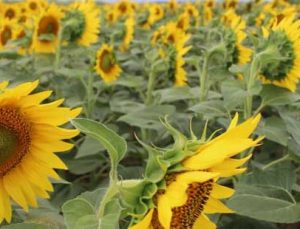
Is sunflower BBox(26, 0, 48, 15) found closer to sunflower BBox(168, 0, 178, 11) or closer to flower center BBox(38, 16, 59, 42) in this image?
flower center BBox(38, 16, 59, 42)

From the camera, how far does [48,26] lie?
3.59 m

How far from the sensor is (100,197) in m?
1.41

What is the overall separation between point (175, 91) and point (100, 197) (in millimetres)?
1354

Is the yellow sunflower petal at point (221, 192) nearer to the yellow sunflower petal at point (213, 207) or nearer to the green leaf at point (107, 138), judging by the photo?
the yellow sunflower petal at point (213, 207)

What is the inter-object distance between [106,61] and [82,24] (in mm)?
379

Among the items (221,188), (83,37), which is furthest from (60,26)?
(221,188)

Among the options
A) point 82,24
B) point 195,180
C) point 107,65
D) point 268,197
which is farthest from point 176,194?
point 82,24

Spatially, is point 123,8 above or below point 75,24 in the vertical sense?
below

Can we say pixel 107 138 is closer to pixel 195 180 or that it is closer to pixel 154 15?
pixel 195 180

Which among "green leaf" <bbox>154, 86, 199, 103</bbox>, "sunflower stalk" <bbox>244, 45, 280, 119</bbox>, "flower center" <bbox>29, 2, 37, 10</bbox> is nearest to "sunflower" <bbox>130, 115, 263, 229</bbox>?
"sunflower stalk" <bbox>244, 45, 280, 119</bbox>

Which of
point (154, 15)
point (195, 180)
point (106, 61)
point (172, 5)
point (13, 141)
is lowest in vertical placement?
point (172, 5)

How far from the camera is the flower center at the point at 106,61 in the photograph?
11.5ft

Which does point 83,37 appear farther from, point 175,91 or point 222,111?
point 222,111

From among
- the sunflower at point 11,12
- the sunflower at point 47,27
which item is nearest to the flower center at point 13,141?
the sunflower at point 47,27
